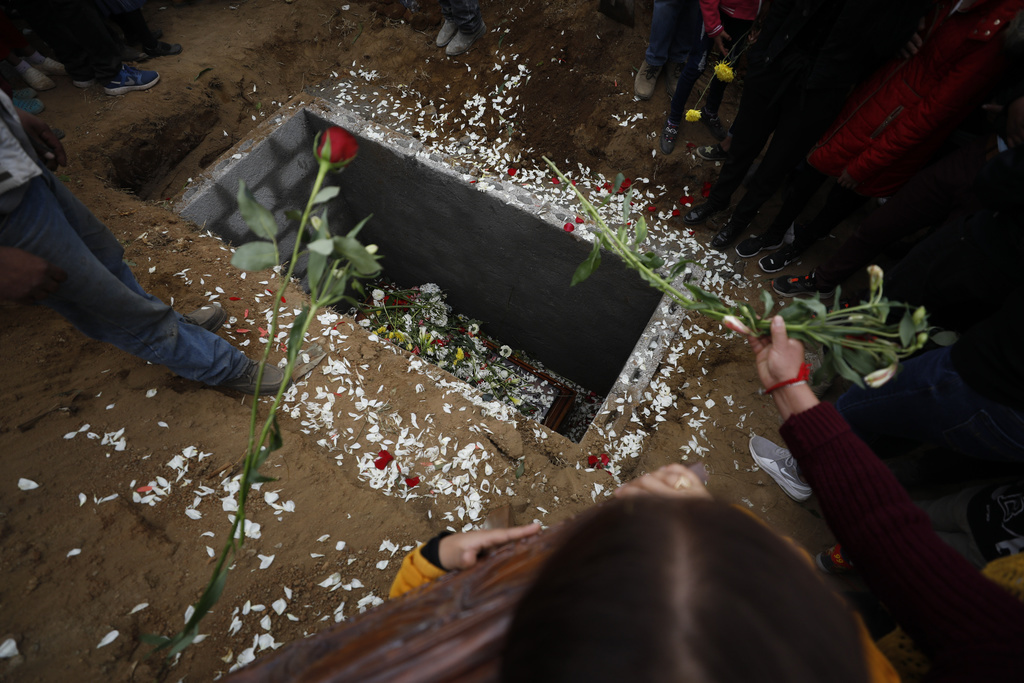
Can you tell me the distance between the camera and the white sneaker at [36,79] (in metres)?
3.50

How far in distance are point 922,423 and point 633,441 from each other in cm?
125

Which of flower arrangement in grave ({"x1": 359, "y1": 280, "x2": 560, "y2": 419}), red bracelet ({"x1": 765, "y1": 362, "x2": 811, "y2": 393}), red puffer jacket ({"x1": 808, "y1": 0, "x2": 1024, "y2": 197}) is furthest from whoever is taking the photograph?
flower arrangement in grave ({"x1": 359, "y1": 280, "x2": 560, "y2": 419})

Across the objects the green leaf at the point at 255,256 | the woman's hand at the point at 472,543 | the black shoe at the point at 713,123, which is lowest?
the woman's hand at the point at 472,543

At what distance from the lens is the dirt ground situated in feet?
5.94

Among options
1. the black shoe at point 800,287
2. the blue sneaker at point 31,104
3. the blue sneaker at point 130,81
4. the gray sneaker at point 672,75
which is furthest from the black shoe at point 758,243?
the blue sneaker at point 31,104

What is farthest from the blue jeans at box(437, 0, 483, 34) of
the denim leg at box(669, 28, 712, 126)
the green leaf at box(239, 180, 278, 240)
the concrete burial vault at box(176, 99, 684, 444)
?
the green leaf at box(239, 180, 278, 240)

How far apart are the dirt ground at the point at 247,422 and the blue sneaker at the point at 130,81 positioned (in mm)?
58

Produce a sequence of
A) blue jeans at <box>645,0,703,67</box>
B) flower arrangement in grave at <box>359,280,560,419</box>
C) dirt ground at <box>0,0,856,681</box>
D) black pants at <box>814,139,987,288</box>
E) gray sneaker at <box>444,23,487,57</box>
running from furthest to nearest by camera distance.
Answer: flower arrangement in grave at <box>359,280,560,419</box> < gray sneaker at <box>444,23,487,57</box> < blue jeans at <box>645,0,703,67</box> < black pants at <box>814,139,987,288</box> < dirt ground at <box>0,0,856,681</box>

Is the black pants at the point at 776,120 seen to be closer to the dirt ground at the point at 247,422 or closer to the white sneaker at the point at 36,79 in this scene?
the dirt ground at the point at 247,422

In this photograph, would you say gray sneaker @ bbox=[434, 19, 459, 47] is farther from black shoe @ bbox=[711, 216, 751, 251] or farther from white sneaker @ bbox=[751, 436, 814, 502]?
white sneaker @ bbox=[751, 436, 814, 502]

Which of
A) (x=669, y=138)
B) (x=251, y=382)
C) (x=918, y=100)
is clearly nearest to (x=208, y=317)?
(x=251, y=382)

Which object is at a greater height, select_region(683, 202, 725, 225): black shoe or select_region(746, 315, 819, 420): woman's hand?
select_region(746, 315, 819, 420): woman's hand

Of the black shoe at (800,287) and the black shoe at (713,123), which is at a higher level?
the black shoe at (713,123)

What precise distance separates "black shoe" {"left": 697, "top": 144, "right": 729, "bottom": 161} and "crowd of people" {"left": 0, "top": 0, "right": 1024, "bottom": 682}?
14 mm
